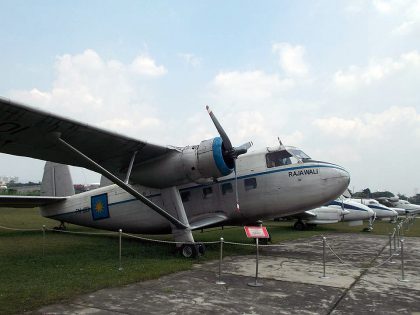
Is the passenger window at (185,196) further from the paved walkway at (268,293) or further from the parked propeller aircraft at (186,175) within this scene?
the paved walkway at (268,293)

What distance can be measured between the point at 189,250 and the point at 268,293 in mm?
4433

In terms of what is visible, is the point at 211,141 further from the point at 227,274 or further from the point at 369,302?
the point at 369,302

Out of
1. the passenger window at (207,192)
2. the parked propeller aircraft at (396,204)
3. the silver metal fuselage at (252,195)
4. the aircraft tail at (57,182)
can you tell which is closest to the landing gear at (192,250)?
the silver metal fuselage at (252,195)

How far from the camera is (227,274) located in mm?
8539

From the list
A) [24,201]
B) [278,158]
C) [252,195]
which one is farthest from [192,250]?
[24,201]

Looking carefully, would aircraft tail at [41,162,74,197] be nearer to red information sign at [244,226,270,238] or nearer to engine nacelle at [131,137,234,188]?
engine nacelle at [131,137,234,188]

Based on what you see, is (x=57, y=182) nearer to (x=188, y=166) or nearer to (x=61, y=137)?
(x=61, y=137)

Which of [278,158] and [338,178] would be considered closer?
[338,178]

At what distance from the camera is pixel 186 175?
11.1 m

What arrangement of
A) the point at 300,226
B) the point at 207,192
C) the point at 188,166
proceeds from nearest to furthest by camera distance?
the point at 188,166, the point at 207,192, the point at 300,226

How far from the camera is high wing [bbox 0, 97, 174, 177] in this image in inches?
326

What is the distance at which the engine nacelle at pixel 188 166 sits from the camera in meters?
10.7

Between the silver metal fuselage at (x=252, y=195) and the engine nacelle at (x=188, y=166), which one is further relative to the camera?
the silver metal fuselage at (x=252, y=195)

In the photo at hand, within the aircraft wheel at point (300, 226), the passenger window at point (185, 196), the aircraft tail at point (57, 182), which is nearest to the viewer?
the passenger window at point (185, 196)
